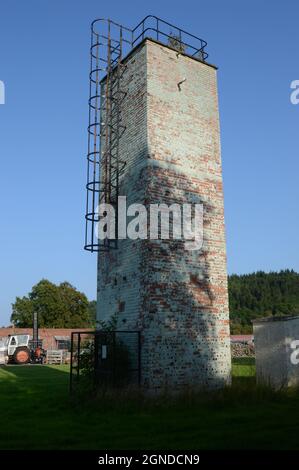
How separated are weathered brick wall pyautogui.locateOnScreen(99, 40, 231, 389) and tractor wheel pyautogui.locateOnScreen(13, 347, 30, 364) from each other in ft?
56.9

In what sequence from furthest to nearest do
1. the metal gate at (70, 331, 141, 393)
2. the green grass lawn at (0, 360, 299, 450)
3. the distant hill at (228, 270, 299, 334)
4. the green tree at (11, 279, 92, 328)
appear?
1. the distant hill at (228, 270, 299, 334)
2. the green tree at (11, 279, 92, 328)
3. the metal gate at (70, 331, 141, 393)
4. the green grass lawn at (0, 360, 299, 450)

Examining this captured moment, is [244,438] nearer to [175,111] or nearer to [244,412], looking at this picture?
[244,412]

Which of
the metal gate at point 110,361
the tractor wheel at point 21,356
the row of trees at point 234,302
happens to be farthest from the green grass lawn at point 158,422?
the tractor wheel at point 21,356

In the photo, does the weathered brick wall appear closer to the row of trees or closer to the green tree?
the row of trees

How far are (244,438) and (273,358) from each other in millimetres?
6333

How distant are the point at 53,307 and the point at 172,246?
46480 mm

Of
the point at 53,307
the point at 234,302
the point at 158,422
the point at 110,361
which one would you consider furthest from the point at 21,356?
the point at 234,302

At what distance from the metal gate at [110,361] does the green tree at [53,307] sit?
146ft

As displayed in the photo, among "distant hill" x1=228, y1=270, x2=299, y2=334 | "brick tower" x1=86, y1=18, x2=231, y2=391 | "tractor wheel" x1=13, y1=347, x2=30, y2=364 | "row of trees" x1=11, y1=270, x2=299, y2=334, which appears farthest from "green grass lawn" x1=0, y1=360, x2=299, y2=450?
"distant hill" x1=228, y1=270, x2=299, y2=334

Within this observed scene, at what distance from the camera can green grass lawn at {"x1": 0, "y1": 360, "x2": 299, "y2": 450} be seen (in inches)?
240

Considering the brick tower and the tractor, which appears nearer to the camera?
the brick tower

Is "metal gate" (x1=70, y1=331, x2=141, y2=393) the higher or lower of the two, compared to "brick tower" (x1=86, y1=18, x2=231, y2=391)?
lower

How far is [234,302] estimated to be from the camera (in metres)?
103

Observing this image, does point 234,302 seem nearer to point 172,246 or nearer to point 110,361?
point 172,246
